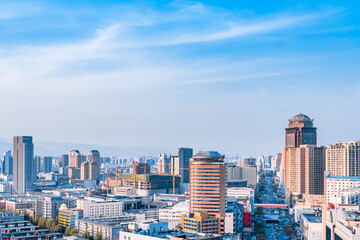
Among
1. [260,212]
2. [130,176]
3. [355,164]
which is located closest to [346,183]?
[355,164]

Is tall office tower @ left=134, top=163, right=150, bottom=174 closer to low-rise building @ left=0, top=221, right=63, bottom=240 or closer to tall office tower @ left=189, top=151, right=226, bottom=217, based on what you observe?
tall office tower @ left=189, top=151, right=226, bottom=217

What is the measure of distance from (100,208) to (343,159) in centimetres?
2128

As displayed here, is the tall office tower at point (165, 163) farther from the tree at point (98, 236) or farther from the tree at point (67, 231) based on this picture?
the tree at point (98, 236)

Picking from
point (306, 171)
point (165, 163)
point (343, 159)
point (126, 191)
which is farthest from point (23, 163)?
point (343, 159)

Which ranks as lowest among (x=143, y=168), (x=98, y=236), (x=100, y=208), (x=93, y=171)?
(x=98, y=236)

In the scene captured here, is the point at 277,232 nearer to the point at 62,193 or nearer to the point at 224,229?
the point at 224,229

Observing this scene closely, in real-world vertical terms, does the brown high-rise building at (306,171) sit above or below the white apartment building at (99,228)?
above

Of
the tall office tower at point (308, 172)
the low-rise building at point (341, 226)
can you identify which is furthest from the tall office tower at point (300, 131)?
the low-rise building at point (341, 226)

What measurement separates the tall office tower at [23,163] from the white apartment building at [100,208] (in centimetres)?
2336

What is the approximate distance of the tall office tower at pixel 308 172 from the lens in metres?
48.6

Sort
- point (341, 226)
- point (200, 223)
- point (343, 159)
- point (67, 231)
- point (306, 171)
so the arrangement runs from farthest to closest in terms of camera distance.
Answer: point (306, 171) → point (343, 159) → point (67, 231) → point (200, 223) → point (341, 226)

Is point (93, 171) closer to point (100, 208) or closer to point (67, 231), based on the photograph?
point (100, 208)

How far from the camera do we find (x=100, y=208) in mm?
37250

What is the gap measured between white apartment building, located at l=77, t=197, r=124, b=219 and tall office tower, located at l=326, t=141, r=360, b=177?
61.9 feet
